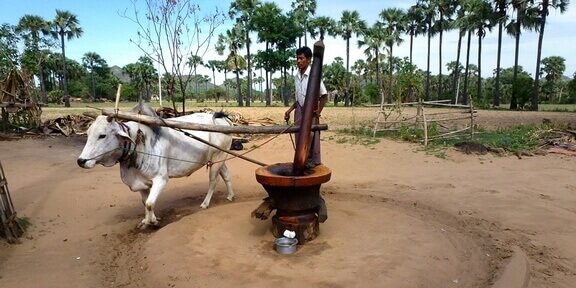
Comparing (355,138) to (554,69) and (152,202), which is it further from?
(554,69)

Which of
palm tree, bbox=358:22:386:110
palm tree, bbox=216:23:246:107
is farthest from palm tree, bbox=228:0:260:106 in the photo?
palm tree, bbox=358:22:386:110

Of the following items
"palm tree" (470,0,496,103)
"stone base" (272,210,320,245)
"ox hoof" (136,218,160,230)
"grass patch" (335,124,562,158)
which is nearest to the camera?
"stone base" (272,210,320,245)

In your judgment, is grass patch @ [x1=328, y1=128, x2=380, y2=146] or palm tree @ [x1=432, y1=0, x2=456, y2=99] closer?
grass patch @ [x1=328, y1=128, x2=380, y2=146]

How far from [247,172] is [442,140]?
5987 millimetres

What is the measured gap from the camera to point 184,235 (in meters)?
4.16

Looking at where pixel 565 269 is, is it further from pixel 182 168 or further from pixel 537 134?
pixel 537 134

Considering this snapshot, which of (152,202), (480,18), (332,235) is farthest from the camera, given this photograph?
(480,18)

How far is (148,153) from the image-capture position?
479cm

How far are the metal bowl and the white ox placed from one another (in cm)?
184

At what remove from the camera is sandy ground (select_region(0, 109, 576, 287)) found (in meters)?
3.35

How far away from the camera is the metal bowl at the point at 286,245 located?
12.0 feet

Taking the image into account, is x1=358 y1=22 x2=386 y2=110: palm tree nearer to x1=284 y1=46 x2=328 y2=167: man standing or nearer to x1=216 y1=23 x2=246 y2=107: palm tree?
x1=216 y1=23 x2=246 y2=107: palm tree

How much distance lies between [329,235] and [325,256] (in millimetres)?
525

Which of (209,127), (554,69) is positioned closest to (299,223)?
(209,127)
